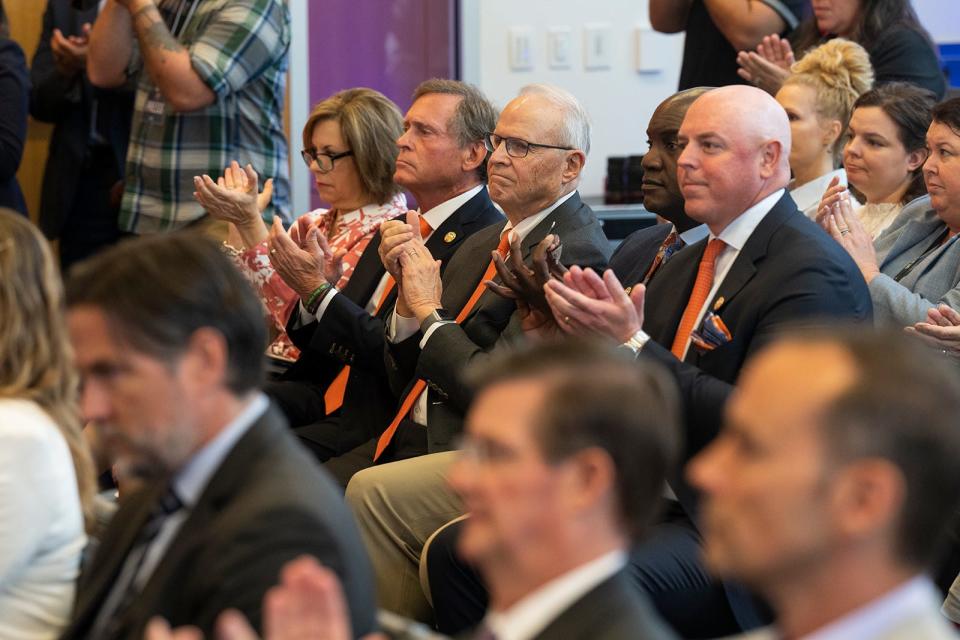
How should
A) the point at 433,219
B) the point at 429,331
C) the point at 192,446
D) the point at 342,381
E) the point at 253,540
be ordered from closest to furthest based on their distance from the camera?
Answer: the point at 253,540 < the point at 192,446 < the point at 429,331 < the point at 433,219 < the point at 342,381

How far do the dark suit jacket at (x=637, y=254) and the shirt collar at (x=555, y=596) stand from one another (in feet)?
6.80

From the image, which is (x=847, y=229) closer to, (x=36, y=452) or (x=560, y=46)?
(x=36, y=452)

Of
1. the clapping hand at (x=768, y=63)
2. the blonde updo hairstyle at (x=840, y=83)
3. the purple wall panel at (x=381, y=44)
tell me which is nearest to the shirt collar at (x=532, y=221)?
the blonde updo hairstyle at (x=840, y=83)

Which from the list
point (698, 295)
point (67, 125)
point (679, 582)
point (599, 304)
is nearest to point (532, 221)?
point (698, 295)

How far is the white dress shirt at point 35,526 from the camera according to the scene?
1.91 m

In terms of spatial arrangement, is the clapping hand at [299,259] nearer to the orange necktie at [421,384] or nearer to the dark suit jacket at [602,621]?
the orange necktie at [421,384]

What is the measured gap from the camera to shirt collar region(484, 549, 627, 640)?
135cm

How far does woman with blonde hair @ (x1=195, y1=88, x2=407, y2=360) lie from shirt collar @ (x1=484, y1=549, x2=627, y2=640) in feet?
8.59

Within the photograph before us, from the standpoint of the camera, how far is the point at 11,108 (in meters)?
4.66

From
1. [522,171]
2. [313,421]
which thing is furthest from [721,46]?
[313,421]

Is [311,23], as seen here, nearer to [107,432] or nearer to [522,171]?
[522,171]

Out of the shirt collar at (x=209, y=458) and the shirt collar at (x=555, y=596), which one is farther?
the shirt collar at (x=209, y=458)

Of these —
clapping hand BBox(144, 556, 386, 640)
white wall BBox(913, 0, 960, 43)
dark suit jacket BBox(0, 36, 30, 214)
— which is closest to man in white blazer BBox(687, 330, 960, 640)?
clapping hand BBox(144, 556, 386, 640)

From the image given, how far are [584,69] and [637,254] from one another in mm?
3587
